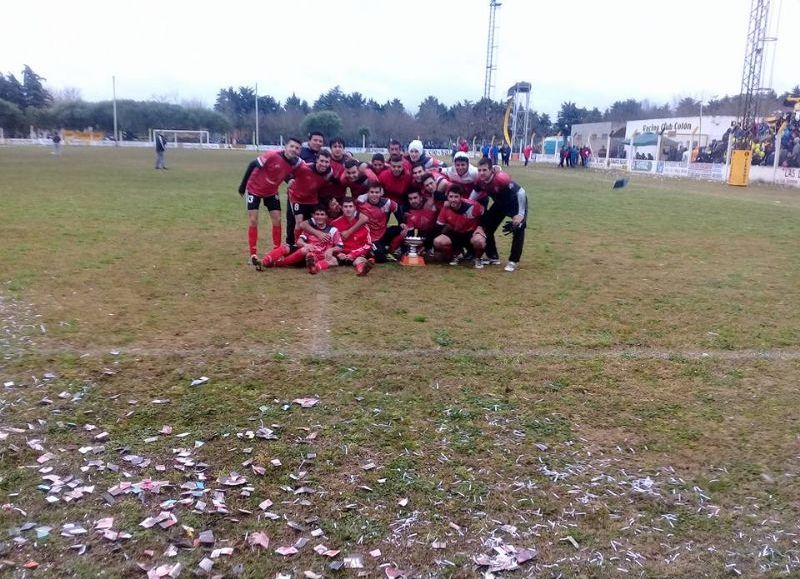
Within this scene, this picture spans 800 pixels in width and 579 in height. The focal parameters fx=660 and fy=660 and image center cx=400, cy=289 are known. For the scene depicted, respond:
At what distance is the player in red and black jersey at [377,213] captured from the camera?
30.3 ft

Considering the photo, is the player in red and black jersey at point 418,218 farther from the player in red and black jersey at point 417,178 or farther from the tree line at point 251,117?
the tree line at point 251,117

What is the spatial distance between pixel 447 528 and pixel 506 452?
0.87 meters

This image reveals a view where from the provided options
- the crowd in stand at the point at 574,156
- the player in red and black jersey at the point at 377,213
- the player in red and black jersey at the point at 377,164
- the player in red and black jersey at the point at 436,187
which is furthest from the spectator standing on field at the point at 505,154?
the player in red and black jersey at the point at 377,213

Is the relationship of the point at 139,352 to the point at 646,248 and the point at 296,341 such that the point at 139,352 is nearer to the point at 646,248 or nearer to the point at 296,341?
the point at 296,341

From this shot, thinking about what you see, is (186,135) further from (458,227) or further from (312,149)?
(458,227)

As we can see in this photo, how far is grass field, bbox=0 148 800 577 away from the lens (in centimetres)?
312

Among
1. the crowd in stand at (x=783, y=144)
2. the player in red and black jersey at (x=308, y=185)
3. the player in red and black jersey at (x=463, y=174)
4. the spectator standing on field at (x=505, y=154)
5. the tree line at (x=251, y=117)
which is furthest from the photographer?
the tree line at (x=251, y=117)

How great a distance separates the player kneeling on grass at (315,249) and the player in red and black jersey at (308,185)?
0.22 m

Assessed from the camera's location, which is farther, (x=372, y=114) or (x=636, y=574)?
(x=372, y=114)

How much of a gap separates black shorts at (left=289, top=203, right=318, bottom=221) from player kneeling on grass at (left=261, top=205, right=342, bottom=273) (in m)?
0.19

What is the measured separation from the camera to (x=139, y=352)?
217 inches

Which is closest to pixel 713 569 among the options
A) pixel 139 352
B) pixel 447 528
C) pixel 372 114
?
pixel 447 528

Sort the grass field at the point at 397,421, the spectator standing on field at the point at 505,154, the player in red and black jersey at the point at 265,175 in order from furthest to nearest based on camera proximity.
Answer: the spectator standing on field at the point at 505,154, the player in red and black jersey at the point at 265,175, the grass field at the point at 397,421

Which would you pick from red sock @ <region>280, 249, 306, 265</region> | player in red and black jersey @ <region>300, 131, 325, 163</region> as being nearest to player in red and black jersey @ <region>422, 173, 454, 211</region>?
player in red and black jersey @ <region>300, 131, 325, 163</region>
